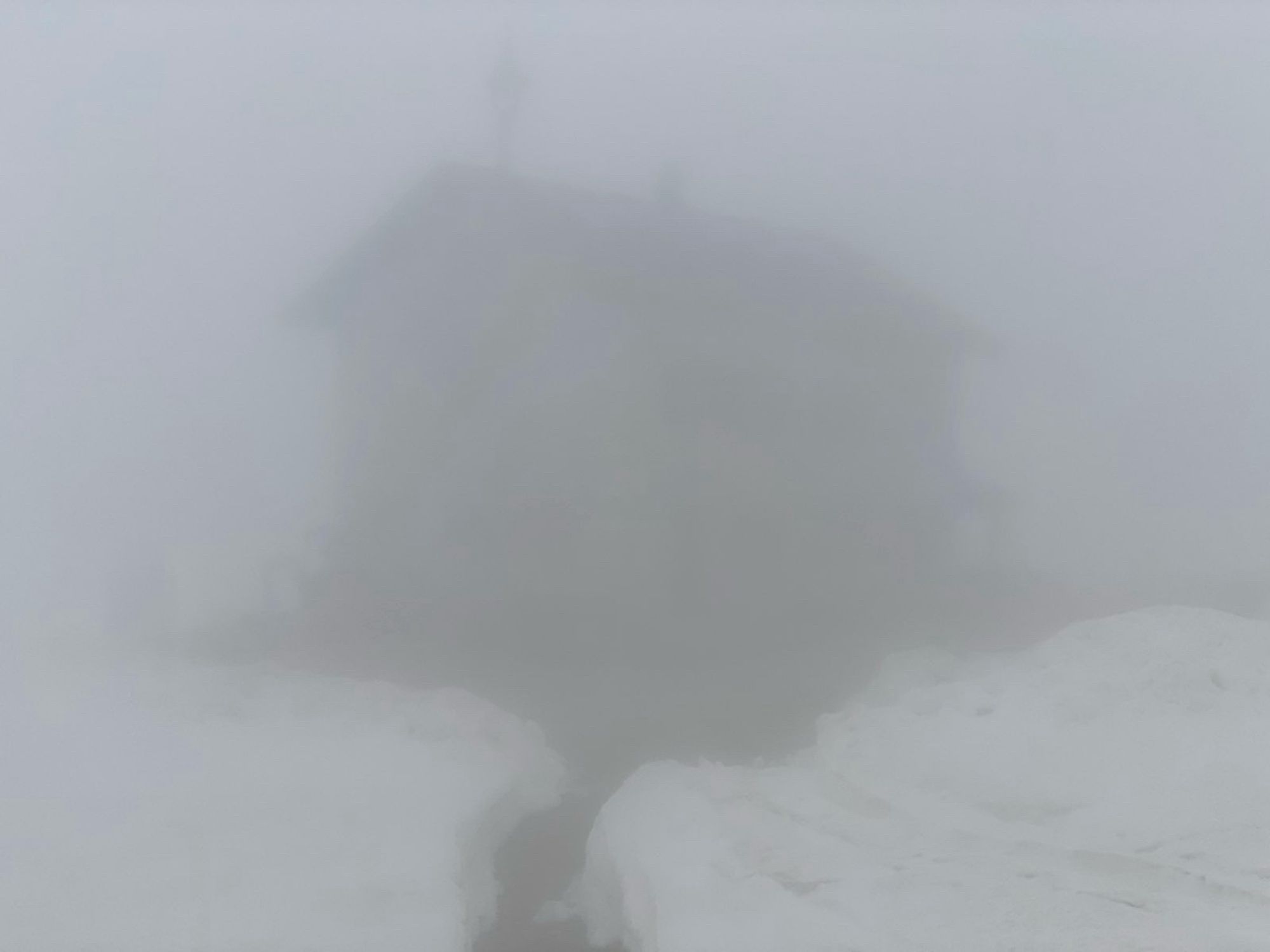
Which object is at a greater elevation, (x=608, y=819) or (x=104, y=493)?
(x=104, y=493)

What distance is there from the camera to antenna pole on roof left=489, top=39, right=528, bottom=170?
120 centimetres

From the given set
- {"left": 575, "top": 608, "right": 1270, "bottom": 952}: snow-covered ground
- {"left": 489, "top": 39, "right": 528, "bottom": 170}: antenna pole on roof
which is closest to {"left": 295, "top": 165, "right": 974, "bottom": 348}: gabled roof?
{"left": 489, "top": 39, "right": 528, "bottom": 170}: antenna pole on roof

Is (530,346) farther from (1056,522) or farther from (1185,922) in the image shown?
(1185,922)

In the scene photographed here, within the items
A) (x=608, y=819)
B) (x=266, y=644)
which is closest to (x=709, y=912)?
(x=608, y=819)

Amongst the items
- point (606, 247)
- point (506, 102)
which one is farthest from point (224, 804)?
point (506, 102)

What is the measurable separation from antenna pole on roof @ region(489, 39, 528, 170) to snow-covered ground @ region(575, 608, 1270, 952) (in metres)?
0.79

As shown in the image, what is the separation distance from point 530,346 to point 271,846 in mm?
684

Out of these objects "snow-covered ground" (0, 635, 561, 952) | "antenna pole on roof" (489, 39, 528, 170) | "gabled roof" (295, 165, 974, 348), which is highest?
"antenna pole on roof" (489, 39, 528, 170)

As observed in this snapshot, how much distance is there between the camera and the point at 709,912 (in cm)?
116

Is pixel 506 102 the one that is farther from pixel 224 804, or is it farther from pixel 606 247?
pixel 224 804

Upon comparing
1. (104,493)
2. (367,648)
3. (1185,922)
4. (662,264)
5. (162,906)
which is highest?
(662,264)

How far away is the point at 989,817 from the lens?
1191 millimetres

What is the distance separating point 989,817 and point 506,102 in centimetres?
106

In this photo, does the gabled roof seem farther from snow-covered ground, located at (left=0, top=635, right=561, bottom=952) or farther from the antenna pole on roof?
snow-covered ground, located at (left=0, top=635, right=561, bottom=952)
